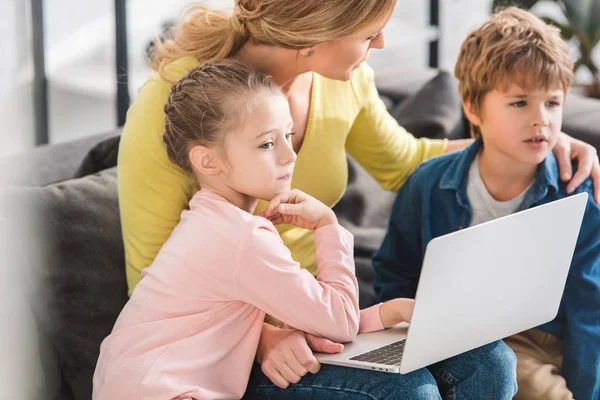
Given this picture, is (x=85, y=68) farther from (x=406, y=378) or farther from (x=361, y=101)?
(x=406, y=378)

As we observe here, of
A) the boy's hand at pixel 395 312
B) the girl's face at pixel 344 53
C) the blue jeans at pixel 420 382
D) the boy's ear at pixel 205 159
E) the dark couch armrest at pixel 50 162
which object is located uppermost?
the girl's face at pixel 344 53

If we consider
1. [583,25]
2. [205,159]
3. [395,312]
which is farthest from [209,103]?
[583,25]

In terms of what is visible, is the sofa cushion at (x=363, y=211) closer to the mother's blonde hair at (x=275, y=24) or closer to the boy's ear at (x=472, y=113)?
the boy's ear at (x=472, y=113)

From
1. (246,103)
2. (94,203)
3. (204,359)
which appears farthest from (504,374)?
(94,203)

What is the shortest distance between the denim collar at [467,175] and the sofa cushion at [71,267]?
645 mm

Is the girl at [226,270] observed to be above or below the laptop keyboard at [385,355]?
above

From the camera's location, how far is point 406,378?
1.36 m

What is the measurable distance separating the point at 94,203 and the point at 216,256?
1.60 feet

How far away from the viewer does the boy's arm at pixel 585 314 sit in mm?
1694

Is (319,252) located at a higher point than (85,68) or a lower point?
higher

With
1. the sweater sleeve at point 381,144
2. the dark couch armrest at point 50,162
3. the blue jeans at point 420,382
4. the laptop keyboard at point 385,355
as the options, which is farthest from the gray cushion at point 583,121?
the dark couch armrest at point 50,162

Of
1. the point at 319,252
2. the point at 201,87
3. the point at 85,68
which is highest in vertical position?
the point at 201,87

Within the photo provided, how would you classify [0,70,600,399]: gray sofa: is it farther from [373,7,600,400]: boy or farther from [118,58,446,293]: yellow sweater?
[373,7,600,400]: boy

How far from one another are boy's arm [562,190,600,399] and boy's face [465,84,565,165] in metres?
0.14
